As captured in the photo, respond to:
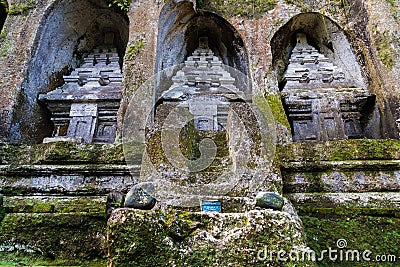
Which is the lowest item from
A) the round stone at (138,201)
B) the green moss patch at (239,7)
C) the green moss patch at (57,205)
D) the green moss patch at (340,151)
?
the round stone at (138,201)

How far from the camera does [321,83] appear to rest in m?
7.52

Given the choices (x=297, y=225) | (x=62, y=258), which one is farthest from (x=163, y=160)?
(x=297, y=225)

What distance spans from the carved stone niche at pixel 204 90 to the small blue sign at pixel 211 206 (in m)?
3.75

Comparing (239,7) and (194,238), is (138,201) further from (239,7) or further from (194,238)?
(239,7)

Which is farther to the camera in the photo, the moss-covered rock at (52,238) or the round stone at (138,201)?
the moss-covered rock at (52,238)

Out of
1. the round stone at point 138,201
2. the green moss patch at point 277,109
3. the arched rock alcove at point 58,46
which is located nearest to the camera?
the round stone at point 138,201

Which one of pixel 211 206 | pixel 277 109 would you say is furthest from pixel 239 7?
pixel 211 206

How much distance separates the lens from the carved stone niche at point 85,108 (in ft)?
23.1

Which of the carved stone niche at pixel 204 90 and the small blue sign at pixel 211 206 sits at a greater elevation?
the carved stone niche at pixel 204 90

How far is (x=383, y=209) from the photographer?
13.2 ft

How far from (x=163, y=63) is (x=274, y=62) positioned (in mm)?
2416

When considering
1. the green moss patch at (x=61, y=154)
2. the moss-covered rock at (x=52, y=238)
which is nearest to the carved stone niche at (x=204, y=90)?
the green moss patch at (x=61, y=154)

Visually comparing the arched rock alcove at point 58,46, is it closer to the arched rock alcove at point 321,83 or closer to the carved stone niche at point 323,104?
the arched rock alcove at point 321,83

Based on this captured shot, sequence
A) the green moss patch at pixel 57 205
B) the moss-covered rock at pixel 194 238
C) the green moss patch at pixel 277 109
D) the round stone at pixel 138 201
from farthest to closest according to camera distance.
A: the green moss patch at pixel 277 109 → the green moss patch at pixel 57 205 → the round stone at pixel 138 201 → the moss-covered rock at pixel 194 238
